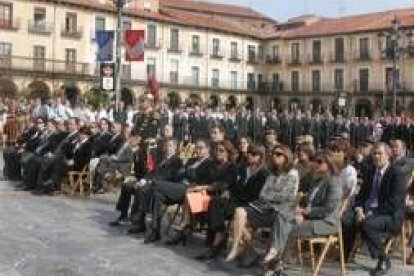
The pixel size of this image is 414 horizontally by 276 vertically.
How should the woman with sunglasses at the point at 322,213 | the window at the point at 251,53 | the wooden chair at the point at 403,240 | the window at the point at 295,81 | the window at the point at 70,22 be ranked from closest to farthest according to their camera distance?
1. the woman with sunglasses at the point at 322,213
2. the wooden chair at the point at 403,240
3. the window at the point at 70,22
4. the window at the point at 295,81
5. the window at the point at 251,53

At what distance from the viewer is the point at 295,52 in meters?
69.0

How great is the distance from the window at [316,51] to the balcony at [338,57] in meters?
1.37

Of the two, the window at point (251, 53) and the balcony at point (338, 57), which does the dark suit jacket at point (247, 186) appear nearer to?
the balcony at point (338, 57)

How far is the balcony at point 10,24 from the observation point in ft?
162

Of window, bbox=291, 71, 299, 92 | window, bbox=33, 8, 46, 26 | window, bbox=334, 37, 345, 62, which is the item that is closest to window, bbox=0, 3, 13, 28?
window, bbox=33, 8, 46, 26

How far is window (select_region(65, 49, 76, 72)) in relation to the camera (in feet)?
171

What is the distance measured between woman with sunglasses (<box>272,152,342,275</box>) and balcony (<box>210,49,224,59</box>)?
185ft

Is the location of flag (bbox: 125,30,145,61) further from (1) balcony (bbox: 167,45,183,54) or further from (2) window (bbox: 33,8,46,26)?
(1) balcony (bbox: 167,45,183,54)

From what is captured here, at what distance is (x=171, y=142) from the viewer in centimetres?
1054

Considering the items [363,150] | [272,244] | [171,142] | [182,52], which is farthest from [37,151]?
[182,52]

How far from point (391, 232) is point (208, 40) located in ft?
186

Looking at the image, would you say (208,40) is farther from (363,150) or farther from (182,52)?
(363,150)

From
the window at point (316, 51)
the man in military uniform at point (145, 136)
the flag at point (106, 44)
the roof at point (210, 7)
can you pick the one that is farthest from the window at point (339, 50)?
the flag at point (106, 44)

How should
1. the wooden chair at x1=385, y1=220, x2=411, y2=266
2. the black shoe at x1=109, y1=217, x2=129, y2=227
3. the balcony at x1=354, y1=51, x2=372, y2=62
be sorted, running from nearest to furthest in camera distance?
the wooden chair at x1=385, y1=220, x2=411, y2=266 < the black shoe at x1=109, y1=217, x2=129, y2=227 < the balcony at x1=354, y1=51, x2=372, y2=62
